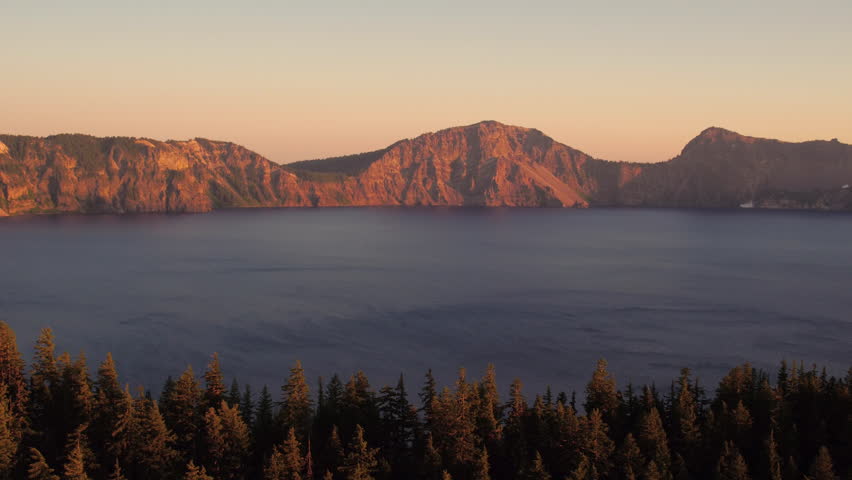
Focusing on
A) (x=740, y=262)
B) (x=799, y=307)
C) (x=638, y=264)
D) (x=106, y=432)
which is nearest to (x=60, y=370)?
(x=106, y=432)

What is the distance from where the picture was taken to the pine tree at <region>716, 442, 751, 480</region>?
4762cm

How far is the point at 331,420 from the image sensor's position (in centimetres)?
5831

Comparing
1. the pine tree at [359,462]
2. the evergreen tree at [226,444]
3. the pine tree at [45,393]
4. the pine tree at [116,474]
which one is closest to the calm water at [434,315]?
the pine tree at [45,393]

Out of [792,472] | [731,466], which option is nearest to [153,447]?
[731,466]

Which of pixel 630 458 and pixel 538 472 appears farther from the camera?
pixel 630 458

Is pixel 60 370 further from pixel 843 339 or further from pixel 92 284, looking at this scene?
pixel 843 339

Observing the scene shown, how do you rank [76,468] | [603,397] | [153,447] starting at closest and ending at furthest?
[76,468]
[153,447]
[603,397]

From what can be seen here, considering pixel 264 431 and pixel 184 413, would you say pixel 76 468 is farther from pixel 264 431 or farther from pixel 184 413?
pixel 264 431

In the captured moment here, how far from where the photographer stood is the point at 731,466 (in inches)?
1903

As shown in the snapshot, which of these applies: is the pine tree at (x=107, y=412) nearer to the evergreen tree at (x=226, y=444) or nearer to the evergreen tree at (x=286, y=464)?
the evergreen tree at (x=226, y=444)

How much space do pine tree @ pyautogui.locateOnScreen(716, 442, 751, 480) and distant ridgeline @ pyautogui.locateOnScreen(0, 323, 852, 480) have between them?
0.20 m

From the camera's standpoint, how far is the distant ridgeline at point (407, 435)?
49938 mm

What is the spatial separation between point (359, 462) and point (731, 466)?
29212 mm

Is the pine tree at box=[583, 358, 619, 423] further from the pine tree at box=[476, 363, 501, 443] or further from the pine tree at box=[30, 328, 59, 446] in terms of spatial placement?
the pine tree at box=[30, 328, 59, 446]
